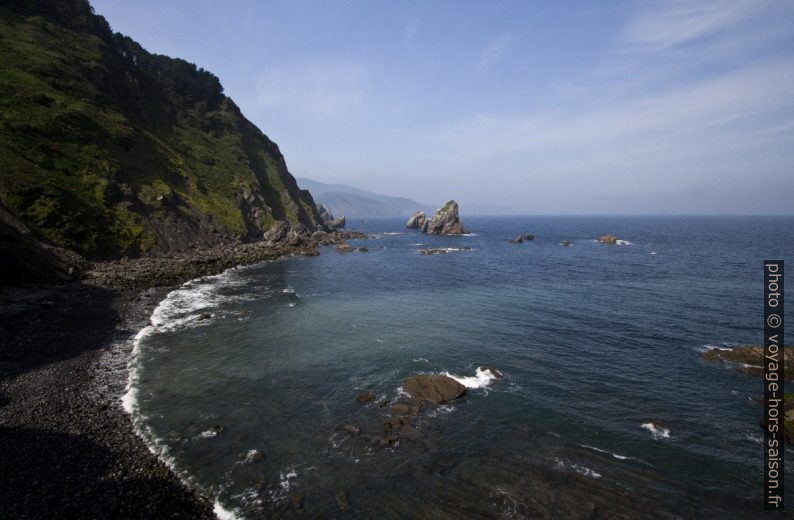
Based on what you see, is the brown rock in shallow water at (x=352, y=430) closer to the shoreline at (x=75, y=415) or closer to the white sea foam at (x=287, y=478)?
the white sea foam at (x=287, y=478)

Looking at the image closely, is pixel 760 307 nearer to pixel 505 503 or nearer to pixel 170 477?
pixel 505 503

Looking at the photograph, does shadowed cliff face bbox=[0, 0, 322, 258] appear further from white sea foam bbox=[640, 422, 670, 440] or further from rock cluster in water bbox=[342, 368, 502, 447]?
white sea foam bbox=[640, 422, 670, 440]

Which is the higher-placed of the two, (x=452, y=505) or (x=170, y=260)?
(x=170, y=260)

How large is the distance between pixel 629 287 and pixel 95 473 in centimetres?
7795

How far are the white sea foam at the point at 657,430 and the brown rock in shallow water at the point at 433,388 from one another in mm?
12813

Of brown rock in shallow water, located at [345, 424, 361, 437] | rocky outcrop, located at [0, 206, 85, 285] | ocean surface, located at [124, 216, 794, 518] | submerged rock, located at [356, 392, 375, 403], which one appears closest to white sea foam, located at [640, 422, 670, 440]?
ocean surface, located at [124, 216, 794, 518]

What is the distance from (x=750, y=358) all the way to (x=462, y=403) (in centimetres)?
2996

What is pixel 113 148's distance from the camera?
88.8 meters

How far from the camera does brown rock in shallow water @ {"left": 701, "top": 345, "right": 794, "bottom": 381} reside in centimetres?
3517

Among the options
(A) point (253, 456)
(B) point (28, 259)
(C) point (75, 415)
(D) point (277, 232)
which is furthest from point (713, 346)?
(D) point (277, 232)

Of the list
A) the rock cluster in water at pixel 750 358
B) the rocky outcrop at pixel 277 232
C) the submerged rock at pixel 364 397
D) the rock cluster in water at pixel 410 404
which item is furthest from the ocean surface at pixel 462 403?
the rocky outcrop at pixel 277 232

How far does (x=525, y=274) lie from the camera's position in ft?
281

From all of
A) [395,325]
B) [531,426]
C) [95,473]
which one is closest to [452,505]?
[531,426]

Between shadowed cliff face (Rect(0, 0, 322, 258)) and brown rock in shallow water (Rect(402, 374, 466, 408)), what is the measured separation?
211 ft
